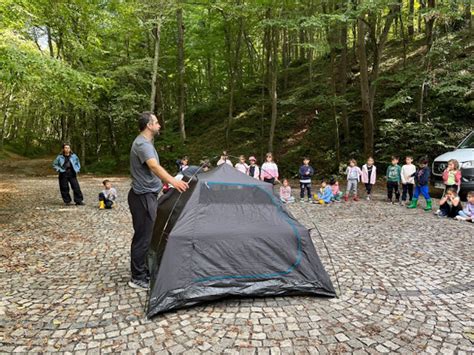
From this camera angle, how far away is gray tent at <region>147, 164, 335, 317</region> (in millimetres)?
4012

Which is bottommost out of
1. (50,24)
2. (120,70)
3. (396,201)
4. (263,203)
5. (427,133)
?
(396,201)

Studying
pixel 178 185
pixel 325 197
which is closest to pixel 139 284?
pixel 178 185

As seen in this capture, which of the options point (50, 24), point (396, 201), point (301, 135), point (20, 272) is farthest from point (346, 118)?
point (20, 272)

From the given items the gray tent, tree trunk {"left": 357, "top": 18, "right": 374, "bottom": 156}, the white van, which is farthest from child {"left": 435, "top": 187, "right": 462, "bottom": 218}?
the gray tent

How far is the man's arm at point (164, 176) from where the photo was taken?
13.5 ft

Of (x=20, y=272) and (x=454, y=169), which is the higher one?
(x=454, y=169)

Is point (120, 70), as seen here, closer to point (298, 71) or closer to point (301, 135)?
point (301, 135)

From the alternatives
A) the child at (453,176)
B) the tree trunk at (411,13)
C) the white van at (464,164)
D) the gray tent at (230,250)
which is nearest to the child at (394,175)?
the white van at (464,164)

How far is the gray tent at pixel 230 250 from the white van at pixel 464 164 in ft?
26.3

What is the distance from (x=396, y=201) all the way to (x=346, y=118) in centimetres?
749

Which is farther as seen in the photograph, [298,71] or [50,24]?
[298,71]

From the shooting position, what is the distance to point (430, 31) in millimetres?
14500

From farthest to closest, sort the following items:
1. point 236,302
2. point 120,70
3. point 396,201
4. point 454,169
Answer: point 120,70, point 396,201, point 454,169, point 236,302

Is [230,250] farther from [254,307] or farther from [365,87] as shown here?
[365,87]
